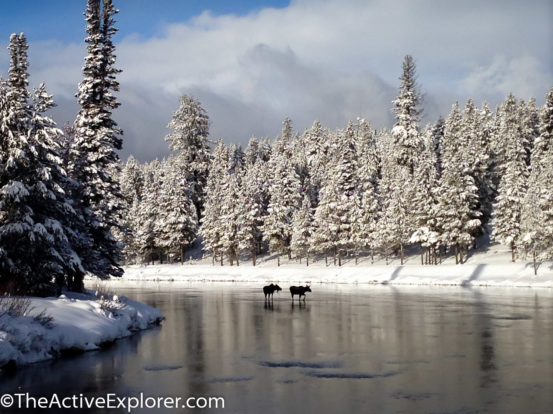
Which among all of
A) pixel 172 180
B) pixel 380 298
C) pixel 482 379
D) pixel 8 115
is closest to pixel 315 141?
pixel 172 180

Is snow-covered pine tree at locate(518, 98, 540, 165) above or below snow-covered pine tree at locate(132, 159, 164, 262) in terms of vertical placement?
above

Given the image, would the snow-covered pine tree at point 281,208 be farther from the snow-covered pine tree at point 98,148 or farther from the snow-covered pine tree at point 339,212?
the snow-covered pine tree at point 98,148

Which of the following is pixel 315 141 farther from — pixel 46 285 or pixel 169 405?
pixel 169 405

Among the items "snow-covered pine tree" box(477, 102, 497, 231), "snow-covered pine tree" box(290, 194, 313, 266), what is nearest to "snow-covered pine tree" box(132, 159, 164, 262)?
"snow-covered pine tree" box(290, 194, 313, 266)

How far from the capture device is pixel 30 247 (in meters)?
23.4

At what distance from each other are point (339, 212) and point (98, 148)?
176ft

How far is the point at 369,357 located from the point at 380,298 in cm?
2483

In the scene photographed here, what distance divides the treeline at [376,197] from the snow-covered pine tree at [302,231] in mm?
165

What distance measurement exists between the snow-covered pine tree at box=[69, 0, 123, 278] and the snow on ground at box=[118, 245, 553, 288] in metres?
38.0

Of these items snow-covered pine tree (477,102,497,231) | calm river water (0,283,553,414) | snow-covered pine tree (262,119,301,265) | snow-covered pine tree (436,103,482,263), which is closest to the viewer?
calm river water (0,283,553,414)

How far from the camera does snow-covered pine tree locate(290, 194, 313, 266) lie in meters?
84.4

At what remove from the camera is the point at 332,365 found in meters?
16.6

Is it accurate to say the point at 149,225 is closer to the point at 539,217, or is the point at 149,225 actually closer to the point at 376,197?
the point at 376,197

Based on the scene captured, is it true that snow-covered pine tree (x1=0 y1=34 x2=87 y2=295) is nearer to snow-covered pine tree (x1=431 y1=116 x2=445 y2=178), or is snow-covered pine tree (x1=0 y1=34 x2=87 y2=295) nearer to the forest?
the forest
